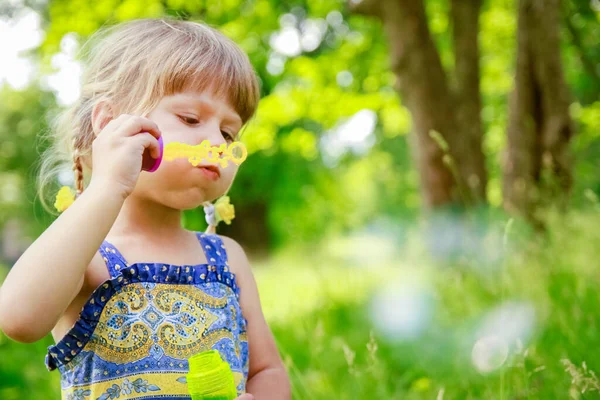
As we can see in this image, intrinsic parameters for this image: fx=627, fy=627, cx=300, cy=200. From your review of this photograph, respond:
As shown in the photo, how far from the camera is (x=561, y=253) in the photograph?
10.6ft

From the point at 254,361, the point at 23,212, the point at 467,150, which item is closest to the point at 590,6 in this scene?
the point at 467,150

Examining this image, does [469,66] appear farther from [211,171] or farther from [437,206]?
[211,171]

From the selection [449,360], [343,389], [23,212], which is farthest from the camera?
[23,212]

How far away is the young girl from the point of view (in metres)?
1.05

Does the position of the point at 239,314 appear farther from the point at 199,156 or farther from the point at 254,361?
the point at 199,156

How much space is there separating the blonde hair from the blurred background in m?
0.44

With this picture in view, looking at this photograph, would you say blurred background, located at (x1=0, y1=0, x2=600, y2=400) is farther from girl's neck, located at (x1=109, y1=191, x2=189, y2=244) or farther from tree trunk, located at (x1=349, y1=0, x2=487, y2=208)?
girl's neck, located at (x1=109, y1=191, x2=189, y2=244)

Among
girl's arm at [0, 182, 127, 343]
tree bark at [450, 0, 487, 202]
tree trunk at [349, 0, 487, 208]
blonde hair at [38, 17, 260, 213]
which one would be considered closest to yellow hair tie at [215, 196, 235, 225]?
blonde hair at [38, 17, 260, 213]

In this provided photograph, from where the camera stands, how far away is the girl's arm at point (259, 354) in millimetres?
1452

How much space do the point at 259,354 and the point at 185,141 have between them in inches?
21.2

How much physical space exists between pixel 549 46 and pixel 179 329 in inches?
138

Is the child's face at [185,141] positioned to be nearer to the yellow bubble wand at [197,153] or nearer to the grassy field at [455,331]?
the yellow bubble wand at [197,153]

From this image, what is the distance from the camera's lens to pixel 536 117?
4266mm

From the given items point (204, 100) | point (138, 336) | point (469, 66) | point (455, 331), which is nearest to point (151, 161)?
point (204, 100)
